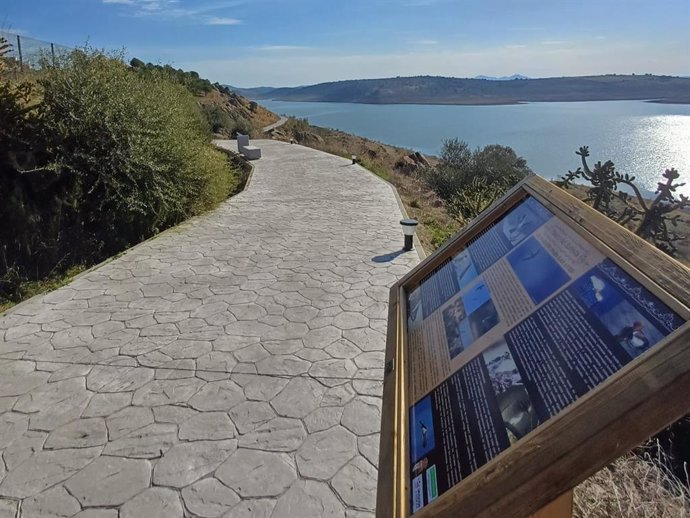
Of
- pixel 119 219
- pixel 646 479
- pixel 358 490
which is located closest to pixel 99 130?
pixel 119 219

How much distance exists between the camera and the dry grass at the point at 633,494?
2285 millimetres

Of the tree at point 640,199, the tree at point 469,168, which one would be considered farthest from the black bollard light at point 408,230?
the tree at point 469,168

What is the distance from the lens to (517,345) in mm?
1436

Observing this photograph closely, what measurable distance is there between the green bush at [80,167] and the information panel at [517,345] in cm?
553

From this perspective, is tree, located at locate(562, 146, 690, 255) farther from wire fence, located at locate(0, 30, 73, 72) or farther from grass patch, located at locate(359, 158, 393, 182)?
grass patch, located at locate(359, 158, 393, 182)

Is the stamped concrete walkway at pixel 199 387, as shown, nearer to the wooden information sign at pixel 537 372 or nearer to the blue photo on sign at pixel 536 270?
the wooden information sign at pixel 537 372

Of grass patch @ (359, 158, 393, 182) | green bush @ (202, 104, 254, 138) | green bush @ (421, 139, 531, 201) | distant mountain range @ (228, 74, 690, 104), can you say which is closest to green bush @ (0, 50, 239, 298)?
grass patch @ (359, 158, 393, 182)

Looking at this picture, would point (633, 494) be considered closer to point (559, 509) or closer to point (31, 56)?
point (559, 509)

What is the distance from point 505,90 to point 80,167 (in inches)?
3844

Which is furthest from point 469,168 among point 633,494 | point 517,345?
point 517,345

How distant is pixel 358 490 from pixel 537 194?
6.00 ft

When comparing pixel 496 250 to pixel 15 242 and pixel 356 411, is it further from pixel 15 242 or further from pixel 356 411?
pixel 15 242

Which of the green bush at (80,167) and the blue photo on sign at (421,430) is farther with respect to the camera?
the green bush at (80,167)

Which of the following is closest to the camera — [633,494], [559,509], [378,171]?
[559,509]
